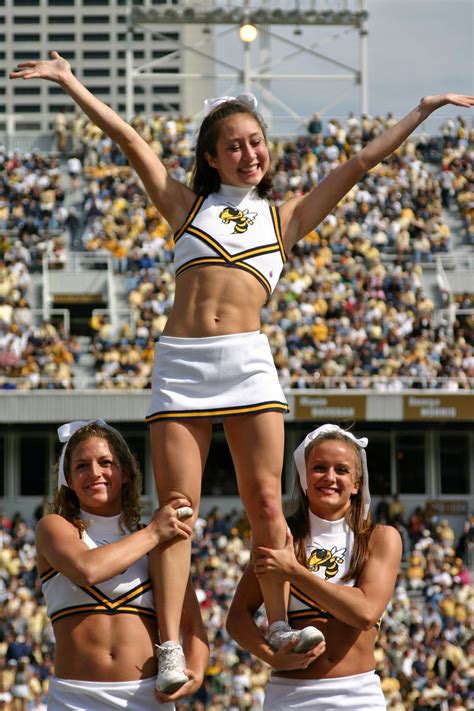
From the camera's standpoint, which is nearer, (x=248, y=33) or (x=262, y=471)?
(x=262, y=471)

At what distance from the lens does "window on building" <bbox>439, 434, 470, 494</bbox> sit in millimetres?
27281

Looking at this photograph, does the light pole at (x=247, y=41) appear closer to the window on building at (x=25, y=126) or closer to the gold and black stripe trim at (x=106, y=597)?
the gold and black stripe trim at (x=106, y=597)

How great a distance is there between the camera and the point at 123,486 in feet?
17.9

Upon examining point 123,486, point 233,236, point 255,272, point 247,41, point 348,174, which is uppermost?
point 247,41

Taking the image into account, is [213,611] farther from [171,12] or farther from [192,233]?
[171,12]

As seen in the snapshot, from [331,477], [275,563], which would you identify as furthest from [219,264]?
[275,563]

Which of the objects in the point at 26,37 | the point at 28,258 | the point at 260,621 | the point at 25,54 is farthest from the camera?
the point at 25,54

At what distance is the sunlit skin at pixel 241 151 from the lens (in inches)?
224

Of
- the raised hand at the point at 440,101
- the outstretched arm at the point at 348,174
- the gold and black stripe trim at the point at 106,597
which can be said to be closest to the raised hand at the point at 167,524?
the gold and black stripe trim at the point at 106,597

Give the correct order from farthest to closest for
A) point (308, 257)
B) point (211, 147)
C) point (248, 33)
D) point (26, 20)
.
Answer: point (26, 20), point (248, 33), point (308, 257), point (211, 147)

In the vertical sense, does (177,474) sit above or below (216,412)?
below

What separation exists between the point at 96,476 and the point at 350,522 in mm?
968

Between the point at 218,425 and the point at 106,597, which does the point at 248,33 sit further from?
the point at 106,597

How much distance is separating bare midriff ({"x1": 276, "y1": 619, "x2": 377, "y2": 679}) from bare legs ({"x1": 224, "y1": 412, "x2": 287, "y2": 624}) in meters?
0.18
